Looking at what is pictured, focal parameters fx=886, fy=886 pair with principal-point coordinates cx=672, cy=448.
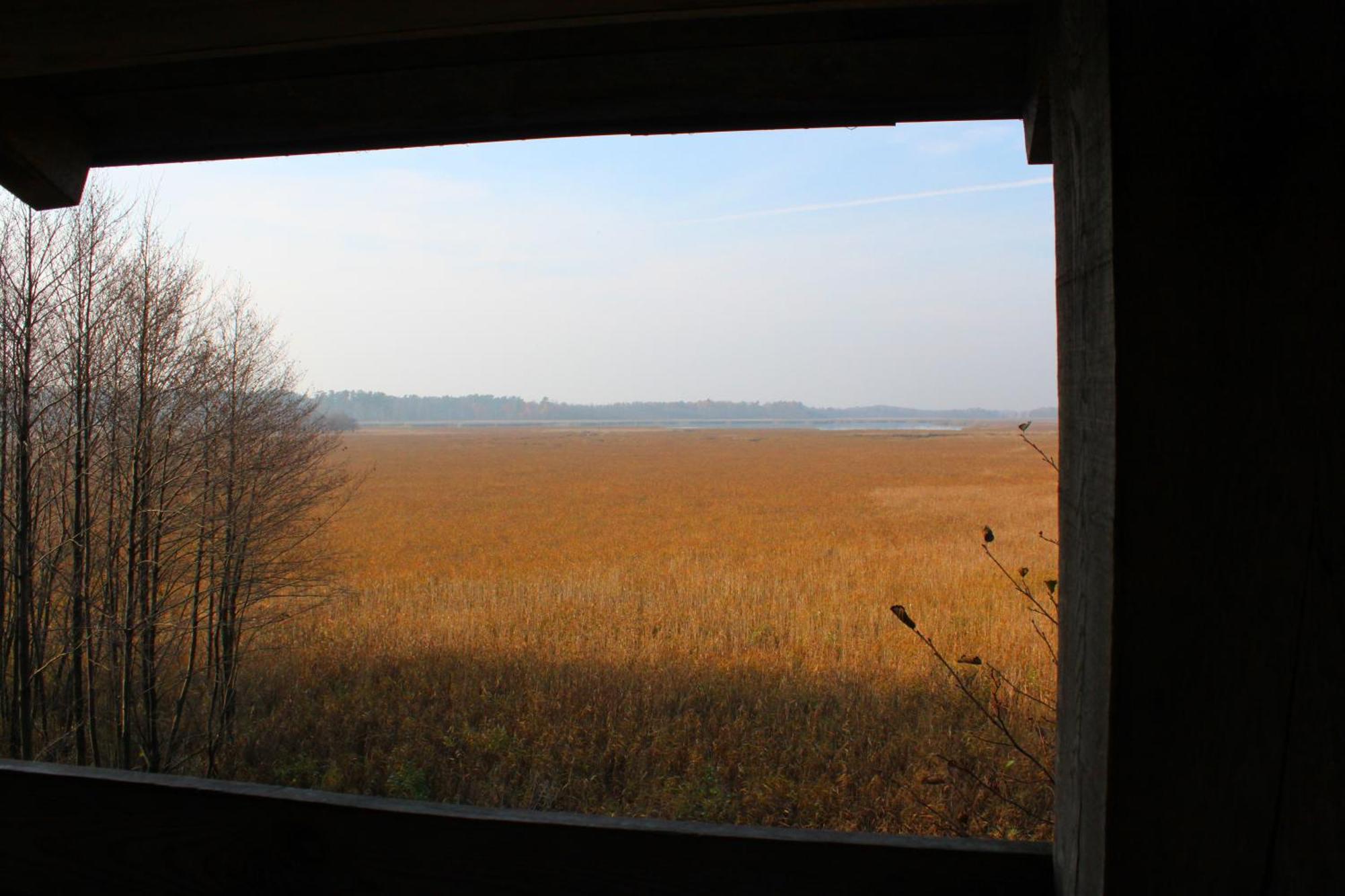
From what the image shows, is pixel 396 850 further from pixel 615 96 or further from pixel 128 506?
pixel 128 506

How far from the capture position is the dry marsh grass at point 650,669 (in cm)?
863

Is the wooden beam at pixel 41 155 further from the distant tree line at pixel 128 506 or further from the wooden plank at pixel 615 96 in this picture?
the distant tree line at pixel 128 506

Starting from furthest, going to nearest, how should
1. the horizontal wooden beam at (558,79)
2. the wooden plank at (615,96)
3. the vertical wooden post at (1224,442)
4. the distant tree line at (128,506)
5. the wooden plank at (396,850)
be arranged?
the distant tree line at (128,506) < the wooden plank at (615,96) < the horizontal wooden beam at (558,79) < the wooden plank at (396,850) < the vertical wooden post at (1224,442)

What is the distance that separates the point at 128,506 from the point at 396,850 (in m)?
8.89

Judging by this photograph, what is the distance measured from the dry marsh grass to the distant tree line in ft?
4.88

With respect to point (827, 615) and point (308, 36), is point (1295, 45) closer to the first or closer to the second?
point (308, 36)

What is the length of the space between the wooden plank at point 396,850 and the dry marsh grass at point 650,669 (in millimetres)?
6956

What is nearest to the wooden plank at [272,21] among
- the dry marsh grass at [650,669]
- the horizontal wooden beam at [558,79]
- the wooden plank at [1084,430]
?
the horizontal wooden beam at [558,79]

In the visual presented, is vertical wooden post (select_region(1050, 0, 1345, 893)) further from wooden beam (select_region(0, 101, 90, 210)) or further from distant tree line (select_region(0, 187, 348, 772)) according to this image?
distant tree line (select_region(0, 187, 348, 772))

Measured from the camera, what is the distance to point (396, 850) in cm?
120

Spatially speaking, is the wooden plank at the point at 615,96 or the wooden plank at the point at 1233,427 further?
the wooden plank at the point at 615,96

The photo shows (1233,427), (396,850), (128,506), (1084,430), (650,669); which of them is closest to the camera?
(1233,427)

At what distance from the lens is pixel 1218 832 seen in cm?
79

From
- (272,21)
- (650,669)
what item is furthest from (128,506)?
(272,21)
